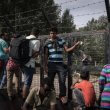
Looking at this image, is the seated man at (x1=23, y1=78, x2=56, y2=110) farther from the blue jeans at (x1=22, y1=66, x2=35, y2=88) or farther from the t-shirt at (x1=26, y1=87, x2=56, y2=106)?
the blue jeans at (x1=22, y1=66, x2=35, y2=88)

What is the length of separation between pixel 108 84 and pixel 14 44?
2522 mm

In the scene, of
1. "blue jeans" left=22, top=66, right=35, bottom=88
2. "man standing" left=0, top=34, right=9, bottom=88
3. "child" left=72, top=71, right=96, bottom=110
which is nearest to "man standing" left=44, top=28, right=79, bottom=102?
"blue jeans" left=22, top=66, right=35, bottom=88

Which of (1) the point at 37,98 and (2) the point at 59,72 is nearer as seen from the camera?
(1) the point at 37,98

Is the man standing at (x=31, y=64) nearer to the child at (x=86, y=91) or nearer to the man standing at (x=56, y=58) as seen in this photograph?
the man standing at (x=56, y=58)

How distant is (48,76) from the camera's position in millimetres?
7953

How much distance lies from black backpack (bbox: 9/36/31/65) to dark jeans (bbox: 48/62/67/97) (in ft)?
1.73

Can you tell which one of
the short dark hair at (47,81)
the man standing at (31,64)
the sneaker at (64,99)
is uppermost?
the man standing at (31,64)

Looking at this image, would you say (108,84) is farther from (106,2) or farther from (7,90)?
(7,90)

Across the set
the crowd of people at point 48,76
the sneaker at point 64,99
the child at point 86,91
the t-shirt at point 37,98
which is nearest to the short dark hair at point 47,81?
the crowd of people at point 48,76

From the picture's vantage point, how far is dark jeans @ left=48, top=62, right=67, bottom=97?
7780 mm

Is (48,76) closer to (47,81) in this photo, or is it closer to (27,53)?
(47,81)

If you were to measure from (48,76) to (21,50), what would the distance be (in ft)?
2.49

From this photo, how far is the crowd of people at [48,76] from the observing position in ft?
22.3

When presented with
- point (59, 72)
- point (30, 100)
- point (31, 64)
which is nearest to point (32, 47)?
point (31, 64)
